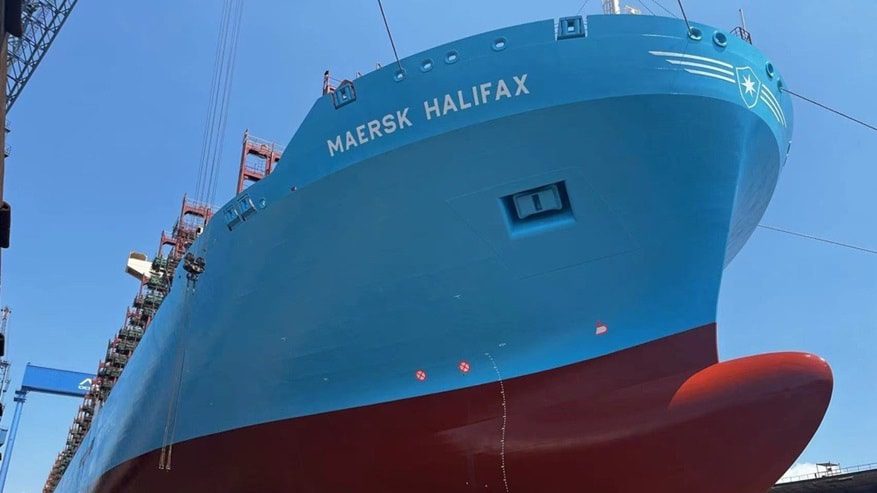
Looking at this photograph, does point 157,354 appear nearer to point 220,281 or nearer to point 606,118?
point 220,281

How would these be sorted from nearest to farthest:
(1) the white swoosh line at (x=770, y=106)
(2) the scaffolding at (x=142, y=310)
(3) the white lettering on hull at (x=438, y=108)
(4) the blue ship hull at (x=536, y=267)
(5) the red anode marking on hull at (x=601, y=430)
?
1. (5) the red anode marking on hull at (x=601, y=430)
2. (4) the blue ship hull at (x=536, y=267)
3. (3) the white lettering on hull at (x=438, y=108)
4. (1) the white swoosh line at (x=770, y=106)
5. (2) the scaffolding at (x=142, y=310)

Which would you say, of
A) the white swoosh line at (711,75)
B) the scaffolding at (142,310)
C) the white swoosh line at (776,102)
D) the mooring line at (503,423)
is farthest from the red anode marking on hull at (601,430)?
the scaffolding at (142,310)

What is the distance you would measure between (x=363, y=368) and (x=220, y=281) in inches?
125

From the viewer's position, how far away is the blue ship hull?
664 centimetres

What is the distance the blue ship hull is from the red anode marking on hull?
0.02 m

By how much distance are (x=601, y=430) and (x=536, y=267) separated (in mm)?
1956

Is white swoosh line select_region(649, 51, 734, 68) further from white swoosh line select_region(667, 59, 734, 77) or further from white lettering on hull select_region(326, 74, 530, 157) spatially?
white lettering on hull select_region(326, 74, 530, 157)

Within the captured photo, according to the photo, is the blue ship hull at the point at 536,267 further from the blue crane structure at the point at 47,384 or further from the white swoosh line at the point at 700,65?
the blue crane structure at the point at 47,384

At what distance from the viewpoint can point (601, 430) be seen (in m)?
6.60

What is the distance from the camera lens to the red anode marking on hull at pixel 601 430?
6254 millimetres

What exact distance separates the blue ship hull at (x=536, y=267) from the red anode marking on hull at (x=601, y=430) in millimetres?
23

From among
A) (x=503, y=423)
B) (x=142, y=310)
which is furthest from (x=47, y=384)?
(x=503, y=423)

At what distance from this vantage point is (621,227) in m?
6.96

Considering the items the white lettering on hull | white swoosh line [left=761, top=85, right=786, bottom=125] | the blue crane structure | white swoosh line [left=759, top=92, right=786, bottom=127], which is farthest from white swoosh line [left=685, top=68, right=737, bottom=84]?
the blue crane structure
